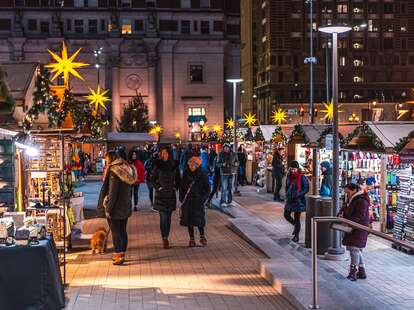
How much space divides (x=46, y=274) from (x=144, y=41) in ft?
218

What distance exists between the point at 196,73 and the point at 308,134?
5033 cm

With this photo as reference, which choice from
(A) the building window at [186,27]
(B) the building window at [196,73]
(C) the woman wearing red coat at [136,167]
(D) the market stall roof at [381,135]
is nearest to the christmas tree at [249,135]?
(C) the woman wearing red coat at [136,167]

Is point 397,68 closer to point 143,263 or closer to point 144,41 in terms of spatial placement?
point 144,41

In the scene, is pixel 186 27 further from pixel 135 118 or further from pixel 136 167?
pixel 136 167

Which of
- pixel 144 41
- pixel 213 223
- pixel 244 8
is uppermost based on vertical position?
pixel 244 8

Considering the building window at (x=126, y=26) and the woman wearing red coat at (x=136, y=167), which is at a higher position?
the building window at (x=126, y=26)

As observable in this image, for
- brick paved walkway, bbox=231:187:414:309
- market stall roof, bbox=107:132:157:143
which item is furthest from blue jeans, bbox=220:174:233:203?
market stall roof, bbox=107:132:157:143

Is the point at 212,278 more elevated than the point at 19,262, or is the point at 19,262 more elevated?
the point at 19,262

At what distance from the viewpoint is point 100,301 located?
9664 millimetres

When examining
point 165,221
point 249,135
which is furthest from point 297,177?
point 249,135

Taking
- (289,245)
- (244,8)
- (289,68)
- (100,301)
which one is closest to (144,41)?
(289,68)

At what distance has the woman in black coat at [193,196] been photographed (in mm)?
14320

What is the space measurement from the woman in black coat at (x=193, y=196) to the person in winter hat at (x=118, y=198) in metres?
2.05

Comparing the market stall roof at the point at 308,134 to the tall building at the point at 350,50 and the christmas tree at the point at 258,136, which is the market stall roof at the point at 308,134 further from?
the tall building at the point at 350,50
